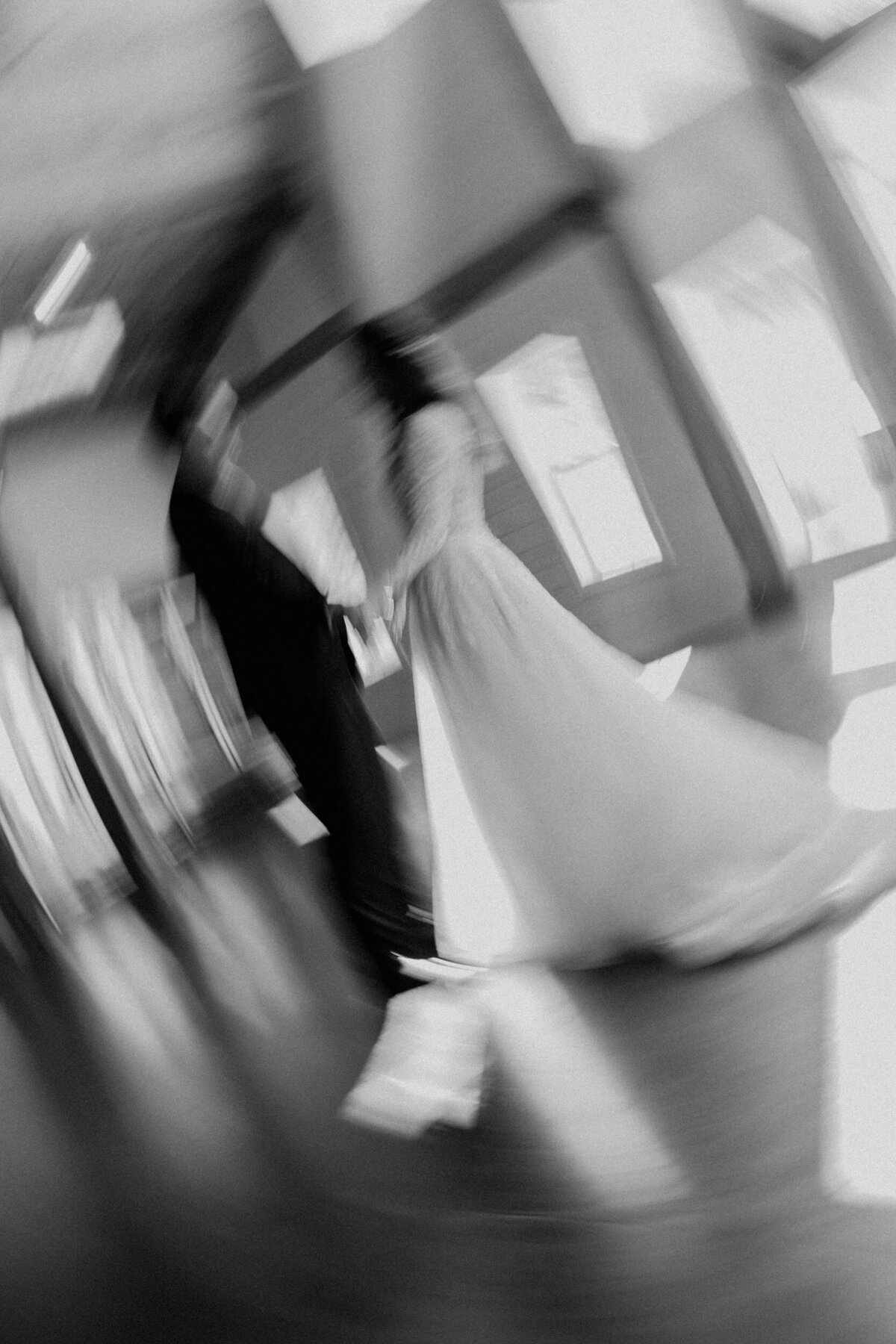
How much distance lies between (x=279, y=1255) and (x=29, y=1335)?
0.14ft

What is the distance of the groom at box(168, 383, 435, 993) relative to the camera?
206 mm

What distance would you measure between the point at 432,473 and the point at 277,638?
0.04 metres

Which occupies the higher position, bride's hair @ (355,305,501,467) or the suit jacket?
bride's hair @ (355,305,501,467)

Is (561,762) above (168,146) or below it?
below

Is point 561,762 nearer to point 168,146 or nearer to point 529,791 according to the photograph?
point 529,791

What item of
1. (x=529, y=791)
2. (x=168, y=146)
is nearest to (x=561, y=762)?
(x=529, y=791)

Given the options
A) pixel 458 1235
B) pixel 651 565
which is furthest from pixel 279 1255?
pixel 651 565

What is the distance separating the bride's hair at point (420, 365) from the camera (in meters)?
0.20

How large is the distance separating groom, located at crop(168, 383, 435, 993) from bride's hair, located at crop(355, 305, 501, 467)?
0.03 meters

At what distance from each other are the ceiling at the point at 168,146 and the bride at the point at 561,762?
33 millimetres

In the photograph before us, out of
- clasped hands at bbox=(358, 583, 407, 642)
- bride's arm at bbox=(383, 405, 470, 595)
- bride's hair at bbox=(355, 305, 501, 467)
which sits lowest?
clasped hands at bbox=(358, 583, 407, 642)

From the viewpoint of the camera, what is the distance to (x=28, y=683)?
0.71ft

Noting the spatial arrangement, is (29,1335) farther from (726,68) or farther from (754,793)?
(726,68)

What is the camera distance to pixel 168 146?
A: 204mm
